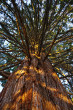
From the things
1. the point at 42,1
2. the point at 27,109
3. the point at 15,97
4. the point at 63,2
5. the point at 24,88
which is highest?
the point at 42,1

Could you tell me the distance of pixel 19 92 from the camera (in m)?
1.04

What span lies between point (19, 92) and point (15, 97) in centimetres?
8

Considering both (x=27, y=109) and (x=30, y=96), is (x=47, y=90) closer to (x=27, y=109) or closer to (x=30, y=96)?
(x=30, y=96)

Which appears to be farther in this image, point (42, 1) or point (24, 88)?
point (42, 1)

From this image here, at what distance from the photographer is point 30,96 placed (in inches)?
38.4

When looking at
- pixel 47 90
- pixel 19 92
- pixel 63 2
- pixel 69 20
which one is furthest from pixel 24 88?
pixel 69 20

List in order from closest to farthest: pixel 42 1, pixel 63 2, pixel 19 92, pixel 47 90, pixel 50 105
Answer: pixel 50 105 < pixel 19 92 < pixel 47 90 < pixel 63 2 < pixel 42 1

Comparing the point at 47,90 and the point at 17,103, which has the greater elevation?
the point at 47,90

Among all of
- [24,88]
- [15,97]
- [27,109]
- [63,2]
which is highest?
[63,2]

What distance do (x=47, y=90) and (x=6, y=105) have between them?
605mm

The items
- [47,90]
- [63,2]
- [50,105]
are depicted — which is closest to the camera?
[50,105]

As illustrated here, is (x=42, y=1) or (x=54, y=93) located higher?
(x=42, y=1)

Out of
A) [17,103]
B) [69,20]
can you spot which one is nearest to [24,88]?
[17,103]

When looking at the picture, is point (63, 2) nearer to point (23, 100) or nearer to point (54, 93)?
point (54, 93)
